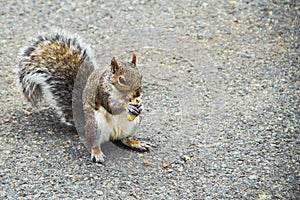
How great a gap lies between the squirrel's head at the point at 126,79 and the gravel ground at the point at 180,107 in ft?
1.44

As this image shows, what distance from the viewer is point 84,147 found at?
3.09m

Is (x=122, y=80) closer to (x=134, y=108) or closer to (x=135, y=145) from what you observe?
(x=134, y=108)

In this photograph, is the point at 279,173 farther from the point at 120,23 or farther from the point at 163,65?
the point at 120,23

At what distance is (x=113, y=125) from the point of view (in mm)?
2957

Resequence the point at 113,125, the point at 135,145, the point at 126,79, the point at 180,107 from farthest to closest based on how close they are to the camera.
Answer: the point at 180,107 < the point at 135,145 < the point at 113,125 < the point at 126,79

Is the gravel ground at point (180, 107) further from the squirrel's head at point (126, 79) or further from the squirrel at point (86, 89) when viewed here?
the squirrel's head at point (126, 79)

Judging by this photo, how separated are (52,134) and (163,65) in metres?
1.08

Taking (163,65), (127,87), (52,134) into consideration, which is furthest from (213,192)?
(163,65)

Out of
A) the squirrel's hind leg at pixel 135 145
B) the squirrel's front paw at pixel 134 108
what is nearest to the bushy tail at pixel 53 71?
the squirrel's hind leg at pixel 135 145

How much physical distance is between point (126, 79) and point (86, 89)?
0.34 m

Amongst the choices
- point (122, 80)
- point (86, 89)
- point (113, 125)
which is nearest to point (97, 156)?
point (113, 125)

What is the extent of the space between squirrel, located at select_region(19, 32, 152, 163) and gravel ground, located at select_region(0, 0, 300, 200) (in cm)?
13

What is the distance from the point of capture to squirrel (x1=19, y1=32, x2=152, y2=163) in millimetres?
2811

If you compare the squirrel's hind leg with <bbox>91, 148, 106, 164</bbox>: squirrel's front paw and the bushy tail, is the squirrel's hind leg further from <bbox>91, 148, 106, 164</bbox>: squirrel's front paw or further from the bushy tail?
the bushy tail
